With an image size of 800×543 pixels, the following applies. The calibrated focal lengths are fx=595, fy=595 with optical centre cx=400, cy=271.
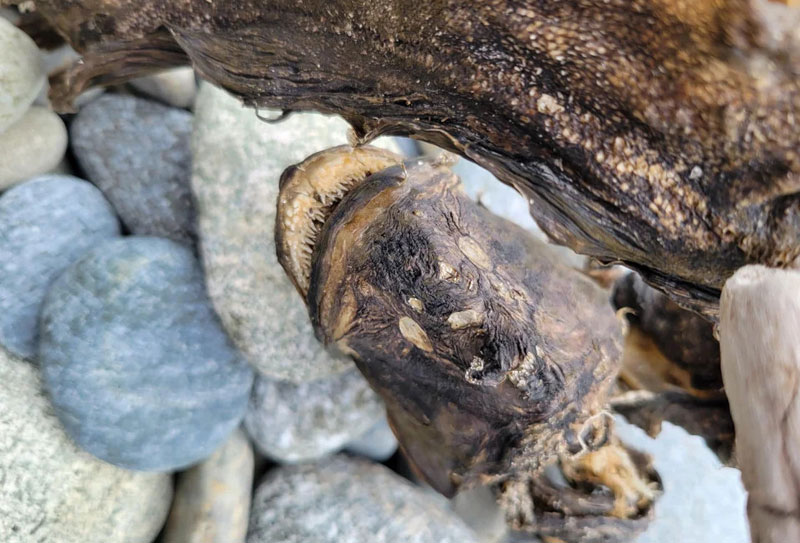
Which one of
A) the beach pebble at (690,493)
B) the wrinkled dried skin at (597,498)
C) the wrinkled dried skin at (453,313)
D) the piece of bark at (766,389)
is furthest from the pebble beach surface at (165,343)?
the piece of bark at (766,389)

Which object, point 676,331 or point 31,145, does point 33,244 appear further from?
point 676,331

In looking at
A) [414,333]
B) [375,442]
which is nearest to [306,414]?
[375,442]

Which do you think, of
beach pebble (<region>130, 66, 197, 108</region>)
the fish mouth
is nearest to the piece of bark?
the fish mouth

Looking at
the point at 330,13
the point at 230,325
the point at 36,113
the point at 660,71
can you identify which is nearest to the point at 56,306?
the point at 230,325

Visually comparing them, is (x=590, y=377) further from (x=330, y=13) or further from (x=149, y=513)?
(x=149, y=513)

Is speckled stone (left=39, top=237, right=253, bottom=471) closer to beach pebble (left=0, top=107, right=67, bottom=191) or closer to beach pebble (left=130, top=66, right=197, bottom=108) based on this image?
beach pebble (left=0, top=107, right=67, bottom=191)
